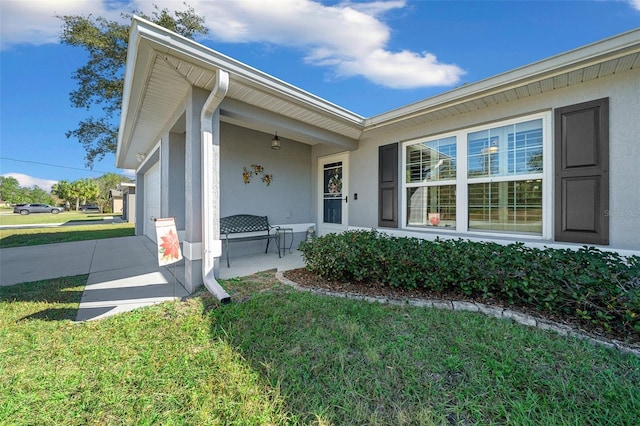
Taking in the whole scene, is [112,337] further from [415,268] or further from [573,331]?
[573,331]

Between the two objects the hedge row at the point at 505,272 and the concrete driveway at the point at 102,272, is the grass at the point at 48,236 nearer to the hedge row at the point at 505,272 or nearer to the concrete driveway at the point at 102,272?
the concrete driveway at the point at 102,272

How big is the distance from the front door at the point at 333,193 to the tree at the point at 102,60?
10.5 m

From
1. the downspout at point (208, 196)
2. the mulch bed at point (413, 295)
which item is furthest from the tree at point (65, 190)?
the mulch bed at point (413, 295)

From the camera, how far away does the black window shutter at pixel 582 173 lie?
309 centimetres

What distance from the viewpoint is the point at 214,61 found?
121 inches

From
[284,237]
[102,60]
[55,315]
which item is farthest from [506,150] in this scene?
[102,60]

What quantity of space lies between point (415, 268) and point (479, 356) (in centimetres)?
140

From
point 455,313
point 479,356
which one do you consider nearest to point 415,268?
point 455,313

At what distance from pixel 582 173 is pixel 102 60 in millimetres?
16576

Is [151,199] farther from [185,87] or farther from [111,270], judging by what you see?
[185,87]

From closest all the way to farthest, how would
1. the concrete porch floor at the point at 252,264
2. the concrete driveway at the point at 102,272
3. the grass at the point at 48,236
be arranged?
the concrete driveway at the point at 102,272, the concrete porch floor at the point at 252,264, the grass at the point at 48,236

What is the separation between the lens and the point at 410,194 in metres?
5.06

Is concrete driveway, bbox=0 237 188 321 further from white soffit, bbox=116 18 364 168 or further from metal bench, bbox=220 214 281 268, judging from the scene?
white soffit, bbox=116 18 364 168

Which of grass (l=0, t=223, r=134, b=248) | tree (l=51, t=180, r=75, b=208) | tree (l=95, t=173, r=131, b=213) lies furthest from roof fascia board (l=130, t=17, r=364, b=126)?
tree (l=95, t=173, r=131, b=213)
